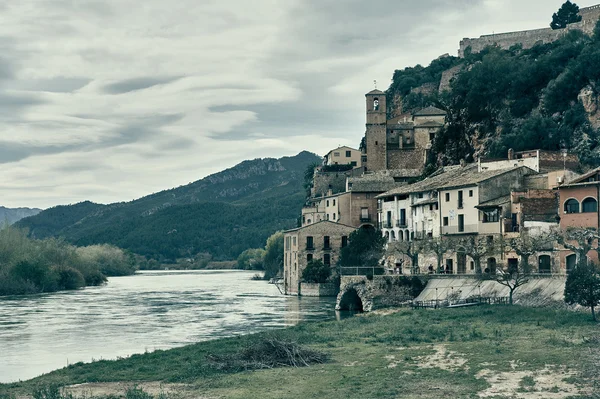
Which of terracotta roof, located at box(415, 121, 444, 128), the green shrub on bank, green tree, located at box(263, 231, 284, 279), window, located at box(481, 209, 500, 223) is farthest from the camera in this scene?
green tree, located at box(263, 231, 284, 279)

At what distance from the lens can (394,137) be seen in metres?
119

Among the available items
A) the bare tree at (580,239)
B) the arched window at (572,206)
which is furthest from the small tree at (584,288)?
the arched window at (572,206)

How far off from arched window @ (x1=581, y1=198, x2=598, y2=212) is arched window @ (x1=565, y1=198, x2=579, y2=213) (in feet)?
1.64

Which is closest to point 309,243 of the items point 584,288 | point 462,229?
point 462,229

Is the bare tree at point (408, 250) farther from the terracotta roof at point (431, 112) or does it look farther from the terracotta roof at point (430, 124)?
the terracotta roof at point (431, 112)

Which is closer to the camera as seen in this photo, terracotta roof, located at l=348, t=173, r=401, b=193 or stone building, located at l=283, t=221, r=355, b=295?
stone building, located at l=283, t=221, r=355, b=295

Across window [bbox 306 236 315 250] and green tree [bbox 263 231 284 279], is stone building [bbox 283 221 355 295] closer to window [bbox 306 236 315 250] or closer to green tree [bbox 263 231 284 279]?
window [bbox 306 236 315 250]

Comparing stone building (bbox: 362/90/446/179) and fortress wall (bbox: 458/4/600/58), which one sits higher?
fortress wall (bbox: 458/4/600/58)

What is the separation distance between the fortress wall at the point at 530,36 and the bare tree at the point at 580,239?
71936mm

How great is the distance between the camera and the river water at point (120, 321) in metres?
43.2

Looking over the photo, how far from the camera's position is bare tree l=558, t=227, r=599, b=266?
148 feet

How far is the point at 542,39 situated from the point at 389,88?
32.9 metres

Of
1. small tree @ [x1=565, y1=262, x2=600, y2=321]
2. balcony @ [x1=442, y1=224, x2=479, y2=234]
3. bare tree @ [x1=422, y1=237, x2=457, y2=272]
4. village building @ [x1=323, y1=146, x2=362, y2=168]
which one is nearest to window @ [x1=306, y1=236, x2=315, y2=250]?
balcony @ [x1=442, y1=224, x2=479, y2=234]

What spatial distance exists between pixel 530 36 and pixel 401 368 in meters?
115
